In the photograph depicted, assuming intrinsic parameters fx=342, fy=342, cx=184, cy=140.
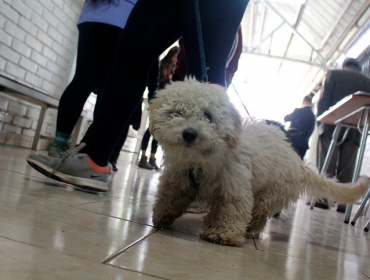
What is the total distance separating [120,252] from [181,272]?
6.2 inches

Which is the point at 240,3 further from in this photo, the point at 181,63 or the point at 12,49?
the point at 12,49

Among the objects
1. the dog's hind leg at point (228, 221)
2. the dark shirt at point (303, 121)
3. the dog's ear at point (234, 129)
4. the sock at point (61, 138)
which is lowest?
the dog's hind leg at point (228, 221)

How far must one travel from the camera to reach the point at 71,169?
164 centimetres

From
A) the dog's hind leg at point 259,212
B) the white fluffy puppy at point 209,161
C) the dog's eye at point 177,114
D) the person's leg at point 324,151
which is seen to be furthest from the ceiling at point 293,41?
the dog's eye at point 177,114

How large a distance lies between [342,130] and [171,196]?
3.55 metres

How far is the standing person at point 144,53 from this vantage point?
1613 mm

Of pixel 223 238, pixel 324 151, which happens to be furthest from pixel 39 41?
pixel 223 238

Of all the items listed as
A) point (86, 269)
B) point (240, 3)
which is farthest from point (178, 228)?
point (240, 3)

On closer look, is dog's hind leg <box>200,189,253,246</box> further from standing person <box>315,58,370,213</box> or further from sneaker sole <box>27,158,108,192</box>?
standing person <box>315,58,370,213</box>

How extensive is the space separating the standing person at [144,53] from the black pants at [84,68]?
44 centimetres

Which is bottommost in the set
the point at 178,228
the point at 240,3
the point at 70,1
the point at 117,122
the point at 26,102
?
the point at 178,228

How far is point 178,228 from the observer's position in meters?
1.37

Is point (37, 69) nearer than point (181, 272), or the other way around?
point (181, 272)

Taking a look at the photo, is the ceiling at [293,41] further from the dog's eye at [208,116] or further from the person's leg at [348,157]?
the dog's eye at [208,116]
